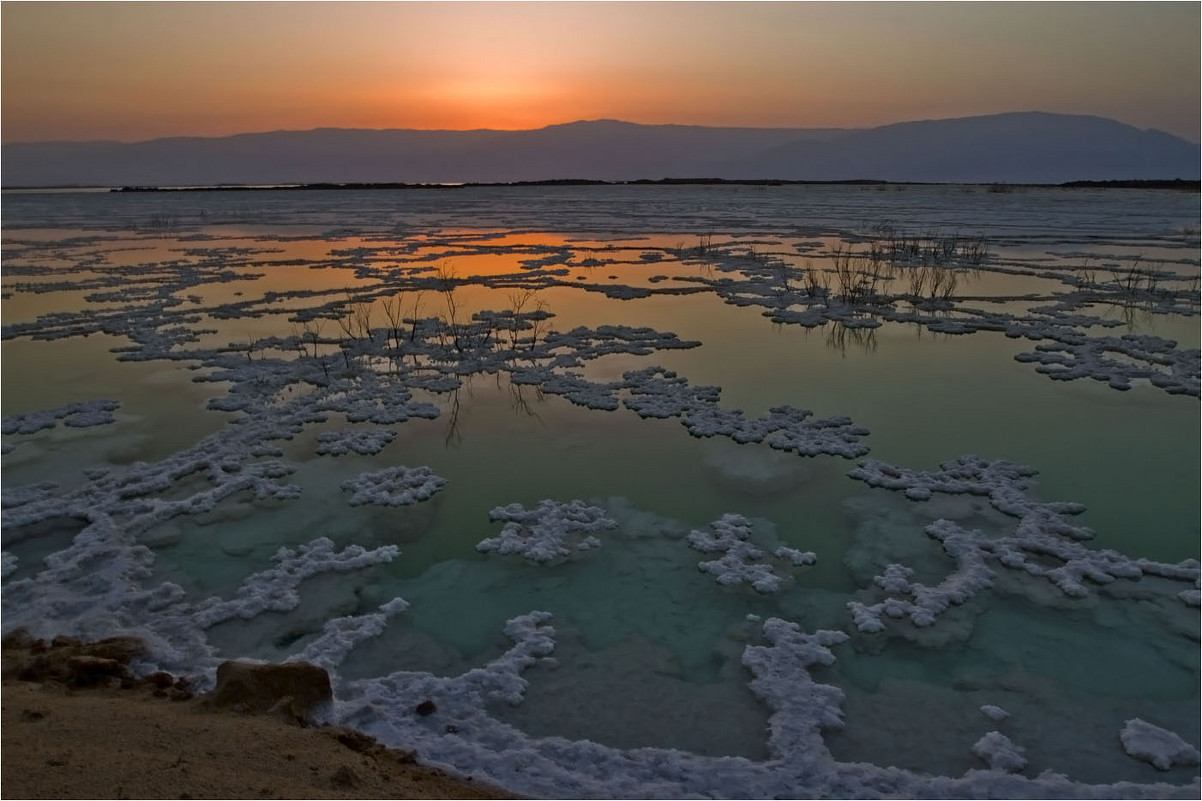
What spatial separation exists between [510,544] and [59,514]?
11.8ft

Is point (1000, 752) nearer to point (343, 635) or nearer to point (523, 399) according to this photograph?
point (343, 635)

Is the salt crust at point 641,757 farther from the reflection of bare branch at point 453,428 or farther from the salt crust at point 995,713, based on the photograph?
the reflection of bare branch at point 453,428

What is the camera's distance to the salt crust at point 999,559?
454cm

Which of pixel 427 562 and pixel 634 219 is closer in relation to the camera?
pixel 427 562

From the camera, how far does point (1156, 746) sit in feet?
11.2

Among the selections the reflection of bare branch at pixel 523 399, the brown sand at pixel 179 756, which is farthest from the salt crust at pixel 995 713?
the reflection of bare branch at pixel 523 399

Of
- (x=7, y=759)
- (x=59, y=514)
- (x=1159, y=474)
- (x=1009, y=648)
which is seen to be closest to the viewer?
(x=7, y=759)

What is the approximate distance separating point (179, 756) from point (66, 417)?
21.7 feet

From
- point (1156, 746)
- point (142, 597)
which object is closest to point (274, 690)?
point (142, 597)

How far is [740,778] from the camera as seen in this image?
128 inches

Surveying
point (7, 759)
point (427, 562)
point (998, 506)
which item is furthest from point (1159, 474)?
point (7, 759)

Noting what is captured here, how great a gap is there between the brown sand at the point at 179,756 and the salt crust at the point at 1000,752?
2171 mm

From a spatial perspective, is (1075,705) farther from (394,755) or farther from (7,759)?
(7,759)

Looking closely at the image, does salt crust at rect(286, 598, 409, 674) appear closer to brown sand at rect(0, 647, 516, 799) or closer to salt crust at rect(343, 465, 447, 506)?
brown sand at rect(0, 647, 516, 799)
